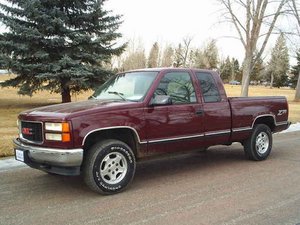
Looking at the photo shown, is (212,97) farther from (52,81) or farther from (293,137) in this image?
(52,81)

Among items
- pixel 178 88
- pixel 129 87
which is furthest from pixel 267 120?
pixel 129 87

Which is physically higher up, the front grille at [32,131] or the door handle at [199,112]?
the door handle at [199,112]

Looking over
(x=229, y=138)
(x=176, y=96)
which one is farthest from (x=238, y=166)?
(x=176, y=96)

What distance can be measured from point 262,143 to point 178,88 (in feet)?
8.62

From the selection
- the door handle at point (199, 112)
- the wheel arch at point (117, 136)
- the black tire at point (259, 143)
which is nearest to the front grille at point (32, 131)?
the wheel arch at point (117, 136)

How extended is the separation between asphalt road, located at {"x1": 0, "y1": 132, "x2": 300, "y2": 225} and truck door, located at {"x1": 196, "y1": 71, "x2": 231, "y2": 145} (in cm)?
66

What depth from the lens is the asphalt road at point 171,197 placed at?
4625mm

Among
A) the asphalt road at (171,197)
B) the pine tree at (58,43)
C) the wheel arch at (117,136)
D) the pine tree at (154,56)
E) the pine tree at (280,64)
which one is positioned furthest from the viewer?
the pine tree at (280,64)

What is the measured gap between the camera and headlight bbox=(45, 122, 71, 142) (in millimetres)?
5164

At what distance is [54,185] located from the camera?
242 inches

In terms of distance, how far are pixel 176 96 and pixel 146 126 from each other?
0.90 metres

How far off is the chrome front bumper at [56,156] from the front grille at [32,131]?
0.16 meters

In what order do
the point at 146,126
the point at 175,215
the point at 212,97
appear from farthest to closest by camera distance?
the point at 212,97 < the point at 146,126 < the point at 175,215

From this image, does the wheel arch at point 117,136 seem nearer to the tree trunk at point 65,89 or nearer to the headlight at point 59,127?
the headlight at point 59,127
